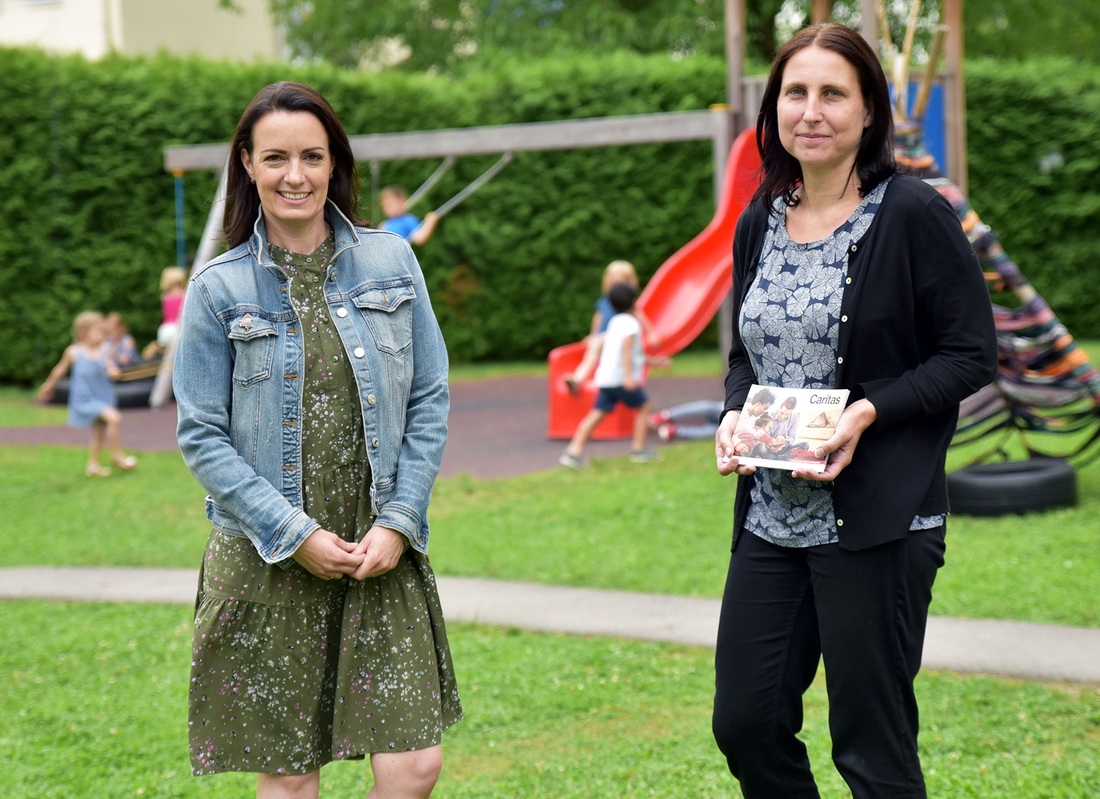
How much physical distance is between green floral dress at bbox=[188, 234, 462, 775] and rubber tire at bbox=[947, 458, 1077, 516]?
5.42 meters

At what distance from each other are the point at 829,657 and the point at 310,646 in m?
1.13

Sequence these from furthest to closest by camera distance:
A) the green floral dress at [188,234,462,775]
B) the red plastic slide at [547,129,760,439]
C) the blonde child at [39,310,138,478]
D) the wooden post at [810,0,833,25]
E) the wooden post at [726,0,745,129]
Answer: the wooden post at [726,0,745,129]
the red plastic slide at [547,129,760,439]
the blonde child at [39,310,138,478]
the wooden post at [810,0,833,25]
the green floral dress at [188,234,462,775]

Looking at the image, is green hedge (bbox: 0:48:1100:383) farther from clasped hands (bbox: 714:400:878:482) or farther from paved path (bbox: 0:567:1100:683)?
clasped hands (bbox: 714:400:878:482)

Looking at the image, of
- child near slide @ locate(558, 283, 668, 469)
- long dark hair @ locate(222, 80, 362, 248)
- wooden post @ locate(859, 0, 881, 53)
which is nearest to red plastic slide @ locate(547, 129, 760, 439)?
child near slide @ locate(558, 283, 668, 469)

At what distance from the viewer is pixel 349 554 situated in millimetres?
2801

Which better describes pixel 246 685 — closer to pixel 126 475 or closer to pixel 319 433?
pixel 319 433

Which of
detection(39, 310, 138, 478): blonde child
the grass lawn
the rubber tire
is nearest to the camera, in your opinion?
the grass lawn

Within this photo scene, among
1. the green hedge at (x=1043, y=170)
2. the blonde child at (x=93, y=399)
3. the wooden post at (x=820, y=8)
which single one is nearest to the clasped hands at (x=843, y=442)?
the wooden post at (x=820, y=8)

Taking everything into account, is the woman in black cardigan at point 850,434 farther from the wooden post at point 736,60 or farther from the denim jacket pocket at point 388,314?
the wooden post at point 736,60

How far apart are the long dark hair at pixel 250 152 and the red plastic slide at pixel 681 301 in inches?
342

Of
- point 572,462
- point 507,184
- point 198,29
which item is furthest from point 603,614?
point 198,29

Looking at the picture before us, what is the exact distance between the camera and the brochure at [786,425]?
2.67 m

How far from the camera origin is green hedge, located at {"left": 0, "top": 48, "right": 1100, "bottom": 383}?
16.7 metres

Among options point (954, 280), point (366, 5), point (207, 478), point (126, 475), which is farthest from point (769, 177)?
point (366, 5)
